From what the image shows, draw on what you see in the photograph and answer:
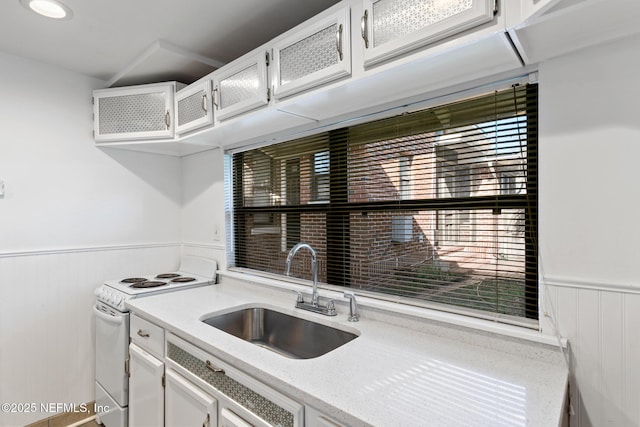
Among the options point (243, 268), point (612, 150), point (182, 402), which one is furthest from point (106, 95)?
Result: point (612, 150)

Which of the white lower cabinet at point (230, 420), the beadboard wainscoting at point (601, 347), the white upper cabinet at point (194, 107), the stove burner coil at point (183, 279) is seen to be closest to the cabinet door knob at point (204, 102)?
the white upper cabinet at point (194, 107)

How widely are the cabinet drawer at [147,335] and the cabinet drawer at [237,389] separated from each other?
13cm

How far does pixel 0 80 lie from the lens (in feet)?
7.18

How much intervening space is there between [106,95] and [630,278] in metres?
3.14

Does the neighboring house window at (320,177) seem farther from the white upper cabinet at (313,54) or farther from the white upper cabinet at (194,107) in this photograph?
the white upper cabinet at (194,107)

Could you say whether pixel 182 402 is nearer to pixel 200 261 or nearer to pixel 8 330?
pixel 200 261

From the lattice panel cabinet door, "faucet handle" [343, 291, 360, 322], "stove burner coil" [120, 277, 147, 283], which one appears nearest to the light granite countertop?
"faucet handle" [343, 291, 360, 322]

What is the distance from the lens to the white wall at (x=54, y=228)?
7.29ft

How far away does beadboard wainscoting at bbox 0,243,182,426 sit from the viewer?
2.21 metres

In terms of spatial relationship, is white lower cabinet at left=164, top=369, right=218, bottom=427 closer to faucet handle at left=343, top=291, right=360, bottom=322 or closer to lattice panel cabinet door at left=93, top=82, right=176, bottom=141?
faucet handle at left=343, top=291, right=360, bottom=322

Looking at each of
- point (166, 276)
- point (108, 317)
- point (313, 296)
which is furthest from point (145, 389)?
point (313, 296)

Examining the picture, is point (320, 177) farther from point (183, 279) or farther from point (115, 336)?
point (115, 336)

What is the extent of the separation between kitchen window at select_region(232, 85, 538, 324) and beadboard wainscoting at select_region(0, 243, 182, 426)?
159cm

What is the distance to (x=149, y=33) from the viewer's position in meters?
1.96
